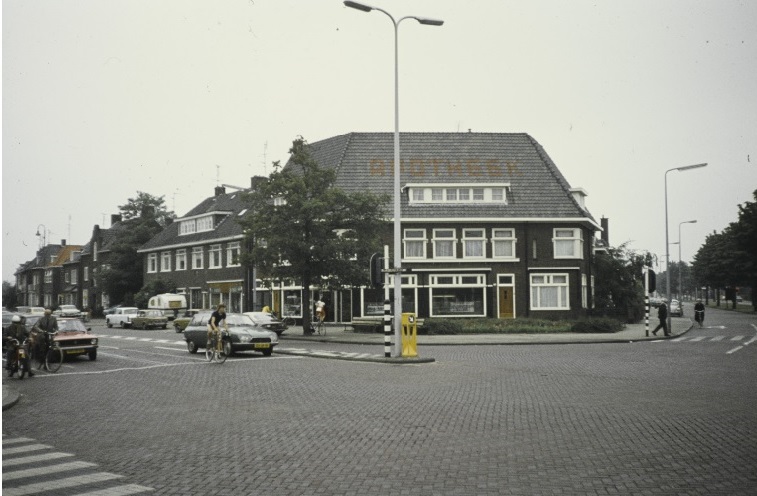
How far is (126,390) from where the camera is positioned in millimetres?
15969

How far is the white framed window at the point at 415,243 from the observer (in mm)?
47312

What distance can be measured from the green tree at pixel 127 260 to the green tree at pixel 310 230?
42962 mm

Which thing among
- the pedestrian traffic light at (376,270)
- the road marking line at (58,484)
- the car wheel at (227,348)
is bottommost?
the road marking line at (58,484)

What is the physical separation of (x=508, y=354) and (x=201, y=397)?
13146 millimetres

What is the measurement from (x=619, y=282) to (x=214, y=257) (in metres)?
31.3

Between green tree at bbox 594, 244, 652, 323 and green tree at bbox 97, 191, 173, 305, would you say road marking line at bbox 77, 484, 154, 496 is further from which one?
green tree at bbox 97, 191, 173, 305

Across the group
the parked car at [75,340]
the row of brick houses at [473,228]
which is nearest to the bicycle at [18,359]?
the parked car at [75,340]

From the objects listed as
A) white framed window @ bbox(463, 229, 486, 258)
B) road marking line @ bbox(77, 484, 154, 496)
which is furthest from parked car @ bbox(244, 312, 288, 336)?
road marking line @ bbox(77, 484, 154, 496)

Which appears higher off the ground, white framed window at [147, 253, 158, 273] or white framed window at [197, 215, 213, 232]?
white framed window at [197, 215, 213, 232]

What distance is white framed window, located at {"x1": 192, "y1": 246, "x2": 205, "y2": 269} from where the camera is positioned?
62375 millimetres

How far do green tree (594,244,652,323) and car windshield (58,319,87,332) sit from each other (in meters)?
33.6

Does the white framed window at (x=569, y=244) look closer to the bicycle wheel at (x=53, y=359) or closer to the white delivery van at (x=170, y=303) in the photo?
the white delivery van at (x=170, y=303)

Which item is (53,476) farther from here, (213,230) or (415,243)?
(213,230)

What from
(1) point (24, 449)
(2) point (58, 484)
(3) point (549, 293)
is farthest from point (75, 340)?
(3) point (549, 293)
